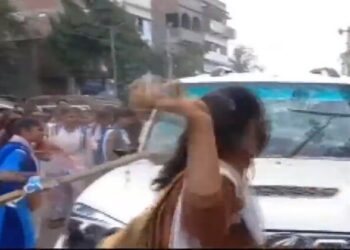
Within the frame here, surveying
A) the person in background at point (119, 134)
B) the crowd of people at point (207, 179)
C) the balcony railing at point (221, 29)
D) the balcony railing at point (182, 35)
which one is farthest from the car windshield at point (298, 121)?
the balcony railing at point (221, 29)

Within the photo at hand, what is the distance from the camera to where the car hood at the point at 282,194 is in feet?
16.8

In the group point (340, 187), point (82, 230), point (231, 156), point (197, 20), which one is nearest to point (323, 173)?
point (340, 187)

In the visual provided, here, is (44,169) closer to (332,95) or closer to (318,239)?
(332,95)

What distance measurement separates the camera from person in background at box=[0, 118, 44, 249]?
803 centimetres

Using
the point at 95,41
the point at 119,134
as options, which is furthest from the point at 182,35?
the point at 119,134

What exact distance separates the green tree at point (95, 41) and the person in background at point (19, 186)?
48.4m

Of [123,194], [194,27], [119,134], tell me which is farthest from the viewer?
[194,27]

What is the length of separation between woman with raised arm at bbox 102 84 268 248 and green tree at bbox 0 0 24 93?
155 ft

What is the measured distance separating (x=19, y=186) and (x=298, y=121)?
2763mm

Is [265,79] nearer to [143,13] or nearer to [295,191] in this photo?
[295,191]

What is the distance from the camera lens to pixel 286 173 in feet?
19.3

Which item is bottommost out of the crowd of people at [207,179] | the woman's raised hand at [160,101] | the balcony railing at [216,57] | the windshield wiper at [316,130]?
the balcony railing at [216,57]

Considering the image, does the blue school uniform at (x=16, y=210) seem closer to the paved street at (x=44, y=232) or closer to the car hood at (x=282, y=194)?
the paved street at (x=44, y=232)

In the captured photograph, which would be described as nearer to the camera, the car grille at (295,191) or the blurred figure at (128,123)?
the car grille at (295,191)
